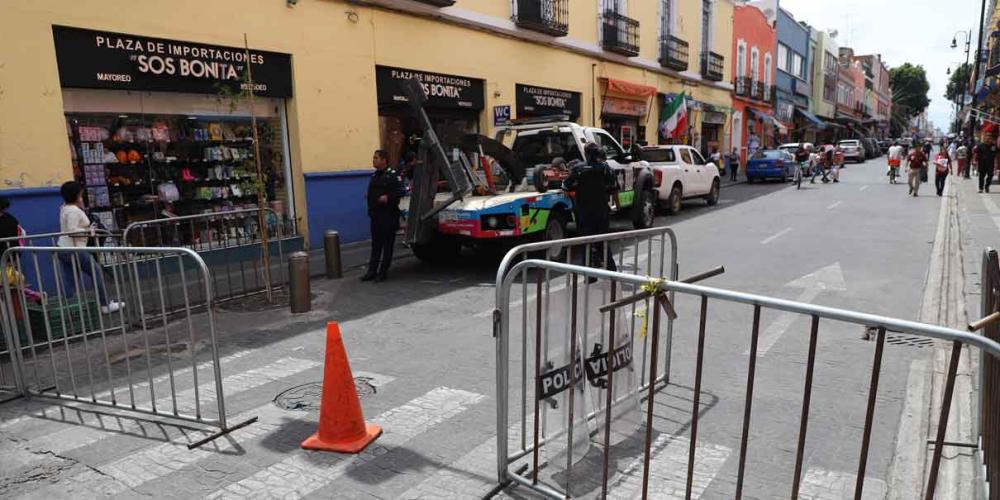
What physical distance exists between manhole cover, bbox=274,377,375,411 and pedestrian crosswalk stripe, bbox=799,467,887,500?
299 centimetres

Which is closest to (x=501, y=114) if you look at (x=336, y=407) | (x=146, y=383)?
(x=146, y=383)

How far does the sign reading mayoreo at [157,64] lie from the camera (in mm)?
8695

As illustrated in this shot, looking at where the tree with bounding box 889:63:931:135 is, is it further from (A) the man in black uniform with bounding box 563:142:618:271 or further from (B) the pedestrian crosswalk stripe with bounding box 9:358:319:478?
(B) the pedestrian crosswalk stripe with bounding box 9:358:319:478

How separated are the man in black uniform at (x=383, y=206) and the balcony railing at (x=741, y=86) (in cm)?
2910

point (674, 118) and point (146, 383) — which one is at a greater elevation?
point (674, 118)

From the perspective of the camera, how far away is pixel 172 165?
1034 cm

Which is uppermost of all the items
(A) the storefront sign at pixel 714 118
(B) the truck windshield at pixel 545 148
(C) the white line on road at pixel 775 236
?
(A) the storefront sign at pixel 714 118

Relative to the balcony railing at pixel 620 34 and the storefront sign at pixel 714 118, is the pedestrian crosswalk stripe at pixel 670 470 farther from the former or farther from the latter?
the storefront sign at pixel 714 118

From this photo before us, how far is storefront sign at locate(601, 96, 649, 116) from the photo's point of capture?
856 inches

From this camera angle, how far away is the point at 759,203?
18.7m

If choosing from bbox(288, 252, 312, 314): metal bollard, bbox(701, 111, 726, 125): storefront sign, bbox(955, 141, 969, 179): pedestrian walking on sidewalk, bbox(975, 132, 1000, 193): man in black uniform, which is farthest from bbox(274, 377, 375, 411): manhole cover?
bbox(955, 141, 969, 179): pedestrian walking on sidewalk

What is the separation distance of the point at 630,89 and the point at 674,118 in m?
3.13

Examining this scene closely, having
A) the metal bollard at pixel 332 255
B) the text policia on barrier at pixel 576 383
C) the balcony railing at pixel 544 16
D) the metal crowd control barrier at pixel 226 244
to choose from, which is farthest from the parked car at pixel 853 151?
the text policia on barrier at pixel 576 383

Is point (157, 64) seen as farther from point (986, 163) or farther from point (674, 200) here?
point (986, 163)
